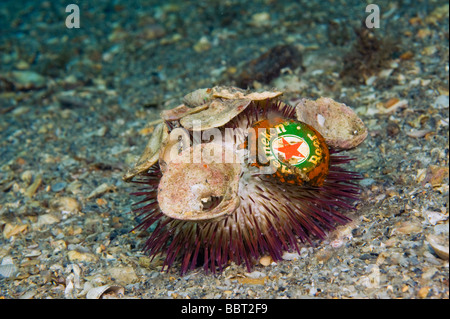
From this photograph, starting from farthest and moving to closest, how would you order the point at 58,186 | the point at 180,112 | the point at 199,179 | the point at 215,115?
1. the point at 58,186
2. the point at 180,112
3. the point at 215,115
4. the point at 199,179

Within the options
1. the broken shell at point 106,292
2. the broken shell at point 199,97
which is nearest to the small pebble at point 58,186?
the broken shell at point 106,292

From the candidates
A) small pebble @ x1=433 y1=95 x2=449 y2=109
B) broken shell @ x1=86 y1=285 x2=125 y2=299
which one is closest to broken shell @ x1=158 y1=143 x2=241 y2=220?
broken shell @ x1=86 y1=285 x2=125 y2=299

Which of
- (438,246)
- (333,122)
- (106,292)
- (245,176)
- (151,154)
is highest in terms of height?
(333,122)

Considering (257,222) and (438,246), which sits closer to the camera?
(438,246)

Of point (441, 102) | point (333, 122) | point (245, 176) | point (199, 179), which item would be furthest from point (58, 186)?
point (441, 102)

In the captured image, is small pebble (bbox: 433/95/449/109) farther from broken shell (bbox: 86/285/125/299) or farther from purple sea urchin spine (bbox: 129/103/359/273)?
broken shell (bbox: 86/285/125/299)

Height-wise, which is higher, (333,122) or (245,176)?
(333,122)

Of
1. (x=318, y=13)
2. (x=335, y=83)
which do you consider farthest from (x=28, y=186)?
(x=318, y=13)

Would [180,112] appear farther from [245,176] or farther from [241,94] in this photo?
[245,176]
